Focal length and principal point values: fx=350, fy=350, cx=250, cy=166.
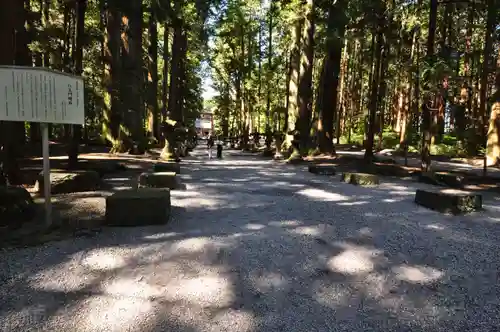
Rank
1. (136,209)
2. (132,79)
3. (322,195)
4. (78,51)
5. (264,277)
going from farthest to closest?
1. (132,79)
2. (78,51)
3. (322,195)
4. (136,209)
5. (264,277)

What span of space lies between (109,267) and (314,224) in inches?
124

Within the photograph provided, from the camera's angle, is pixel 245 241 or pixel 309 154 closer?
pixel 245 241

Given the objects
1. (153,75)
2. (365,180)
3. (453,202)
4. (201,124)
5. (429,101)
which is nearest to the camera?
(453,202)

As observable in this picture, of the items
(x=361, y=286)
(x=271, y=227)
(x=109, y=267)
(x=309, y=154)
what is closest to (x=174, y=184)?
(x=271, y=227)

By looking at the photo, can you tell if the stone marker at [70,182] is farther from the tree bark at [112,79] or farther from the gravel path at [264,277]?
the tree bark at [112,79]

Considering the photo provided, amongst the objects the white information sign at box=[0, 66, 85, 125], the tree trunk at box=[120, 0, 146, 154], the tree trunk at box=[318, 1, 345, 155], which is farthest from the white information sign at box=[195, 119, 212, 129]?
the white information sign at box=[0, 66, 85, 125]

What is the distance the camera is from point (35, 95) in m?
4.71

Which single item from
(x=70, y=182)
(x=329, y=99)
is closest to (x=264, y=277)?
(x=70, y=182)

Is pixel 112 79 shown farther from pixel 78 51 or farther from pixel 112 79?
pixel 78 51

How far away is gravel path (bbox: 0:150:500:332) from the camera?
308cm

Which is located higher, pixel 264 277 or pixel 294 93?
pixel 294 93

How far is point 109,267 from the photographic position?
389 cm

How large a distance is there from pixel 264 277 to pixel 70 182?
5171 millimetres

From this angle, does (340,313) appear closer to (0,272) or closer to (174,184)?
(0,272)
